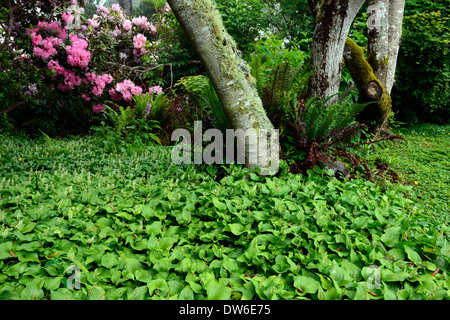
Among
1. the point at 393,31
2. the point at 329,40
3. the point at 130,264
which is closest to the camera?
the point at 130,264

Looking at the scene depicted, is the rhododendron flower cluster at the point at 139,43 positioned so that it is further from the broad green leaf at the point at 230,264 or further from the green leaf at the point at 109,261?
the broad green leaf at the point at 230,264

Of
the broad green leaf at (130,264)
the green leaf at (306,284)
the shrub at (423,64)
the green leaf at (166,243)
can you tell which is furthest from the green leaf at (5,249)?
the shrub at (423,64)

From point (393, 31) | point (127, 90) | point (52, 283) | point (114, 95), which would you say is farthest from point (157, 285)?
point (393, 31)

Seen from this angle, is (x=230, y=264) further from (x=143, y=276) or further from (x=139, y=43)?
A: (x=139, y=43)

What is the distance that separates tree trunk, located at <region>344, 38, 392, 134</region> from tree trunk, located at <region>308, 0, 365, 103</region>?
1488mm

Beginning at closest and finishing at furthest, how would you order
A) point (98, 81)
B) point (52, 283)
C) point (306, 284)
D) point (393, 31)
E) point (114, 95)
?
1. point (52, 283)
2. point (306, 284)
3. point (98, 81)
4. point (393, 31)
5. point (114, 95)

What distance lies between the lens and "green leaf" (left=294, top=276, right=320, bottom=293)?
156cm

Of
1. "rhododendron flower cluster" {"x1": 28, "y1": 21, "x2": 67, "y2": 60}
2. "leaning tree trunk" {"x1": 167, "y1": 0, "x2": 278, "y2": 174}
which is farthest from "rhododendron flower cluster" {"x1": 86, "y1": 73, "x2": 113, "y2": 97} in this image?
"leaning tree trunk" {"x1": 167, "y1": 0, "x2": 278, "y2": 174}

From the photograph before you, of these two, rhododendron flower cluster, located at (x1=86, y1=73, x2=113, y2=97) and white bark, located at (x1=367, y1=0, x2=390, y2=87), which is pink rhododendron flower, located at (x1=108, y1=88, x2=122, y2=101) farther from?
white bark, located at (x1=367, y1=0, x2=390, y2=87)

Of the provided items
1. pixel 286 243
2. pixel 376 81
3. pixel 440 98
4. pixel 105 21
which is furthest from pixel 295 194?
pixel 440 98

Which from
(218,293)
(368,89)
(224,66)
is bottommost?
(218,293)

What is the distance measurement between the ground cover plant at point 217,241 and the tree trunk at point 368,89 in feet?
8.70

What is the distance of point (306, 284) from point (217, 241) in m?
0.66

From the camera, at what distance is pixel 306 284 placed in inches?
62.4
